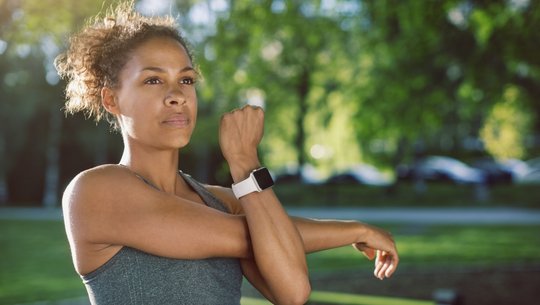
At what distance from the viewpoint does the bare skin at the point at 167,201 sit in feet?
6.13

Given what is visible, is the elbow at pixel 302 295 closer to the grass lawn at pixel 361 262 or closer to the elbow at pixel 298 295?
the elbow at pixel 298 295

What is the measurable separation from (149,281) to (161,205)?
0.19m

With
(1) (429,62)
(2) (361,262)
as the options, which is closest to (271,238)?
(1) (429,62)

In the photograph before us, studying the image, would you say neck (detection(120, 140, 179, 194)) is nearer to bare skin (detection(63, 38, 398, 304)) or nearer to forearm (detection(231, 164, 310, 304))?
bare skin (detection(63, 38, 398, 304))

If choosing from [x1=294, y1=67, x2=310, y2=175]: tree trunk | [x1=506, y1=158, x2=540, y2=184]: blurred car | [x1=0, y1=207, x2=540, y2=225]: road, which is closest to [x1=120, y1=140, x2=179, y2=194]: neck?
[x1=0, y1=207, x2=540, y2=225]: road

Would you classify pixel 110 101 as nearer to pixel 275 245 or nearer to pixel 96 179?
pixel 96 179

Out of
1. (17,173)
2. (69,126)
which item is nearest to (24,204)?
(17,173)

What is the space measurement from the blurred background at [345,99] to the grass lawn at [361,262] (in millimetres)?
63

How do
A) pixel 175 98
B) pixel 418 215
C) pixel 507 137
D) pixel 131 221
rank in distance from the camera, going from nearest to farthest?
1. pixel 131 221
2. pixel 175 98
3. pixel 418 215
4. pixel 507 137

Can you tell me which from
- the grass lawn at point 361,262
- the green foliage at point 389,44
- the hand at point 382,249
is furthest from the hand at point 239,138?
the grass lawn at point 361,262

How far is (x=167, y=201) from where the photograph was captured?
75.2 inches

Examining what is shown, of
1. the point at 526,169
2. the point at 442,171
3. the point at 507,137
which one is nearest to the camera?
the point at 442,171

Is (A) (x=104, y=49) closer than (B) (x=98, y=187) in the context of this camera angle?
No

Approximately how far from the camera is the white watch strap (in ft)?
6.29
